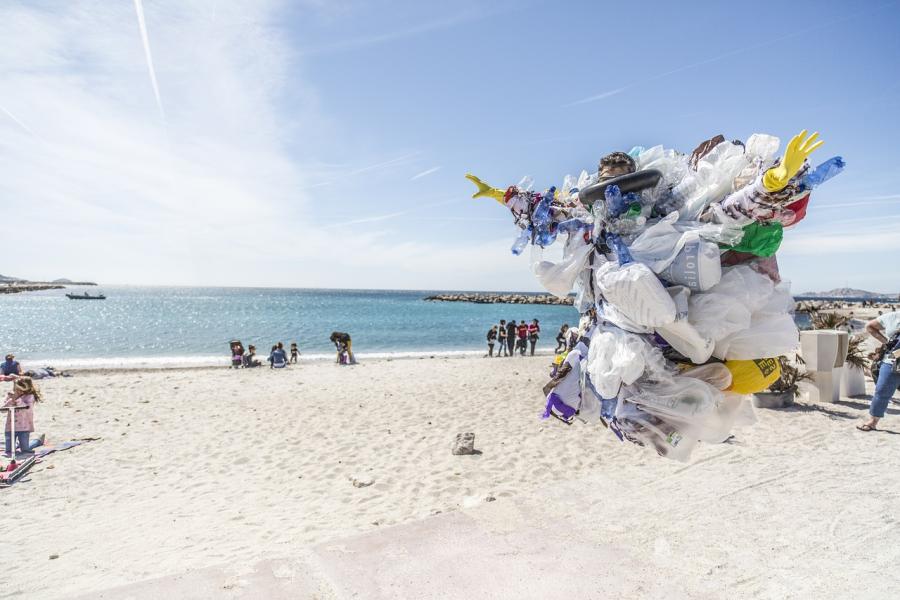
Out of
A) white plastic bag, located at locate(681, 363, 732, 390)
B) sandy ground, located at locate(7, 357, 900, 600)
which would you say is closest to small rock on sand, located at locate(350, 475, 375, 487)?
sandy ground, located at locate(7, 357, 900, 600)

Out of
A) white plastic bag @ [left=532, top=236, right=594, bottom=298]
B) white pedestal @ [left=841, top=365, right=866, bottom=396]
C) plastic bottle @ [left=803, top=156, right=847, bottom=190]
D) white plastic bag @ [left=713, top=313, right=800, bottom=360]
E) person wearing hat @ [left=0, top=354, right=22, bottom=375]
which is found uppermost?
plastic bottle @ [left=803, top=156, right=847, bottom=190]

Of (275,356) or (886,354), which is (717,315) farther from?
(275,356)

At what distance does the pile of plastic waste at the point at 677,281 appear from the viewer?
1653 mm

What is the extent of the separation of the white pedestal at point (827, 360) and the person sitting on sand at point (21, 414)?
1370 centimetres

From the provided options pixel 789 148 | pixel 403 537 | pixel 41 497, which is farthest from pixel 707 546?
pixel 41 497

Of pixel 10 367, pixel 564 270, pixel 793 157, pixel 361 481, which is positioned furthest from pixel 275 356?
pixel 793 157

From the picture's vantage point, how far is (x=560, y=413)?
6.81ft

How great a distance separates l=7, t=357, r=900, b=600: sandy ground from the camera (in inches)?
167

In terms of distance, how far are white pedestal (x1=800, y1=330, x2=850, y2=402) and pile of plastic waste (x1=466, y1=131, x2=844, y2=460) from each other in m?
8.76

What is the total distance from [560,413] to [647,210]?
0.89 meters

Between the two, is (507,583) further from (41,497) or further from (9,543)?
(41,497)

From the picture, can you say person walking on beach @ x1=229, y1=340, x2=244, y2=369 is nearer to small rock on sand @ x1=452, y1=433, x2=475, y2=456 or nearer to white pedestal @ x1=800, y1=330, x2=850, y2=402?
small rock on sand @ x1=452, y1=433, x2=475, y2=456

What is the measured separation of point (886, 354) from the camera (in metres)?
5.92

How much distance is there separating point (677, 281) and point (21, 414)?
33.8ft
